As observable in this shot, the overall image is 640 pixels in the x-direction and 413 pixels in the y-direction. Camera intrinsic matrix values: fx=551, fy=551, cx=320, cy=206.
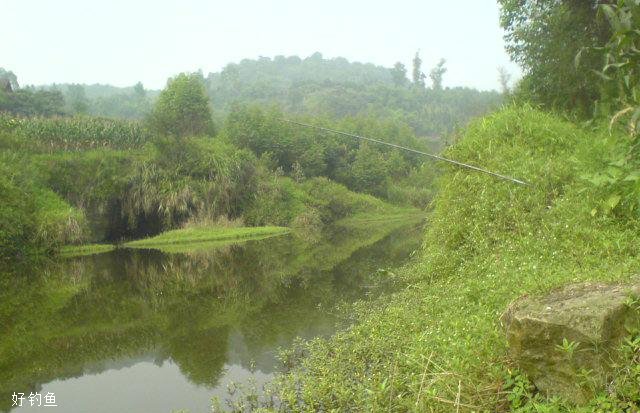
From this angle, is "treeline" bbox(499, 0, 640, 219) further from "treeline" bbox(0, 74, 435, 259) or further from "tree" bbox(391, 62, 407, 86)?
"tree" bbox(391, 62, 407, 86)

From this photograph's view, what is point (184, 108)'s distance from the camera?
40781 millimetres

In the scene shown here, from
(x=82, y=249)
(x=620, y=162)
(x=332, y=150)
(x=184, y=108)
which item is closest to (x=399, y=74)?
(x=332, y=150)

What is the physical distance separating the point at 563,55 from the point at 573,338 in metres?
11.0

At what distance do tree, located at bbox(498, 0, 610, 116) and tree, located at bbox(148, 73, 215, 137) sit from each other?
91.4ft

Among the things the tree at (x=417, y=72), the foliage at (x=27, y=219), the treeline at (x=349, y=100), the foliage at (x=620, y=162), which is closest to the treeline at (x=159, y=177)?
the foliage at (x=27, y=219)

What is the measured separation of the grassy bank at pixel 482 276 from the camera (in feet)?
15.6

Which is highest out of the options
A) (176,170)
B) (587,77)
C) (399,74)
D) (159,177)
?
(399,74)

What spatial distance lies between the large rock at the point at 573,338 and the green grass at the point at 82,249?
23069mm

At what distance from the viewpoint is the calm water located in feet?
26.7

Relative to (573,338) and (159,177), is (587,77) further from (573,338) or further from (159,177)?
(159,177)

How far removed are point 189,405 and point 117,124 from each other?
3030 centimetres

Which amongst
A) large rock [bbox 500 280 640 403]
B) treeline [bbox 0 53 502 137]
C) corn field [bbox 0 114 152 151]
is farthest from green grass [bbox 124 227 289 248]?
treeline [bbox 0 53 502 137]

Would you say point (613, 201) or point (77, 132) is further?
point (77, 132)

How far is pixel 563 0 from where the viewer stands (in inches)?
512
